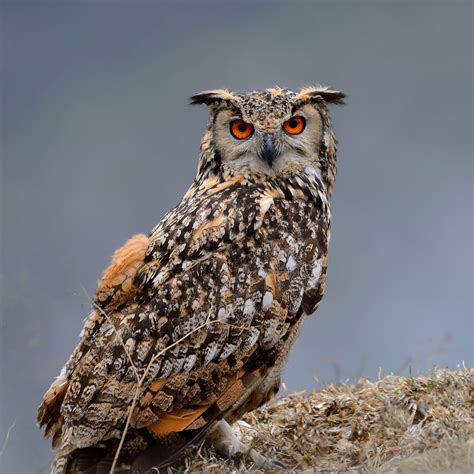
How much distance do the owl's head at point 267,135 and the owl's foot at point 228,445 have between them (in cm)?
162

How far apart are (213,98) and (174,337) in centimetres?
179

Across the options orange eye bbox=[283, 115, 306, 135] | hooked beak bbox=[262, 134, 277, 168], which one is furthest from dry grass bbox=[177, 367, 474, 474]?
orange eye bbox=[283, 115, 306, 135]

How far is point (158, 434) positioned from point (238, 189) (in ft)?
5.20

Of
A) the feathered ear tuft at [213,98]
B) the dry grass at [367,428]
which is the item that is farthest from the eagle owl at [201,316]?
the dry grass at [367,428]

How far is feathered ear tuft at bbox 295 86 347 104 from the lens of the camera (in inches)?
227

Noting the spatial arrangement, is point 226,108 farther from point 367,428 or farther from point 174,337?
point 367,428

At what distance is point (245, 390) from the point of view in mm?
4938

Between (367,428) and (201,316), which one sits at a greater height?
(201,316)

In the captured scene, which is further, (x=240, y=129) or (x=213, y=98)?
(x=213, y=98)

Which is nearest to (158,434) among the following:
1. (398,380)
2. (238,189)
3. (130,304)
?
(130,304)

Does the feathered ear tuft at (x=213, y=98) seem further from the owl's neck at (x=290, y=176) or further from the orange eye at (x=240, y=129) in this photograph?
the owl's neck at (x=290, y=176)

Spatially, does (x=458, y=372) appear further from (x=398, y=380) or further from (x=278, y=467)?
(x=278, y=467)

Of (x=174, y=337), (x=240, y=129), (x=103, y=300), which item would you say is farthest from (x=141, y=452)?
(x=240, y=129)

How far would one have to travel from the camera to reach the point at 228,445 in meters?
5.43
